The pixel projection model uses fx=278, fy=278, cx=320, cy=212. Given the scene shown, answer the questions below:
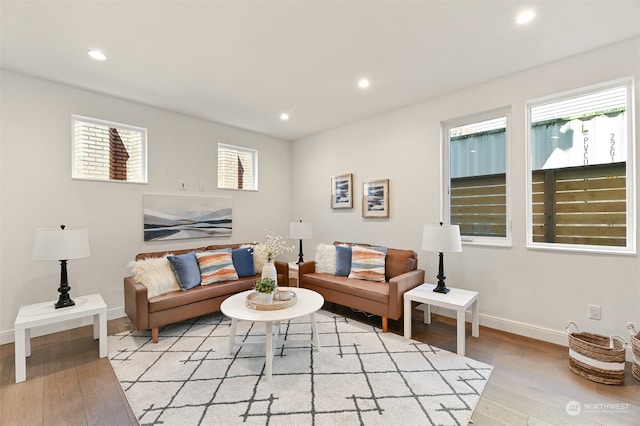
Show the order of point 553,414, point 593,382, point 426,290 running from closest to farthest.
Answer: point 553,414 → point 593,382 → point 426,290

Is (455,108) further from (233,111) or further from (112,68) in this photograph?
(112,68)

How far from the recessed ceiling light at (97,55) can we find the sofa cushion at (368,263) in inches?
130

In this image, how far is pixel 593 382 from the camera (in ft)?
6.85

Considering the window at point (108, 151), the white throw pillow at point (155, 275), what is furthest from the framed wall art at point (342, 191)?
the window at point (108, 151)

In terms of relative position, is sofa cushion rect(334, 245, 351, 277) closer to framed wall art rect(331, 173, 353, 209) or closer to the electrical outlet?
framed wall art rect(331, 173, 353, 209)

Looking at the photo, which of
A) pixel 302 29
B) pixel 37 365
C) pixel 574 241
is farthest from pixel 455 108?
pixel 37 365

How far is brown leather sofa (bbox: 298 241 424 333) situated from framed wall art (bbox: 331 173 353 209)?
1.20 metres

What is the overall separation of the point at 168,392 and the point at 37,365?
1373 millimetres

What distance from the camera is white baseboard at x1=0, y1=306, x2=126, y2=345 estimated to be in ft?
9.06

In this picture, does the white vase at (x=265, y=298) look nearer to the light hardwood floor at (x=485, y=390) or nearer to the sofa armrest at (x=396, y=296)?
the light hardwood floor at (x=485, y=390)

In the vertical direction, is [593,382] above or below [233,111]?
below

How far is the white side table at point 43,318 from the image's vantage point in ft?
7.04

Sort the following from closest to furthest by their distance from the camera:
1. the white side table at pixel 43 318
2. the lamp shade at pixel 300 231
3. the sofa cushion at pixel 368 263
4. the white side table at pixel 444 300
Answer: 1. the white side table at pixel 43 318
2. the white side table at pixel 444 300
3. the sofa cushion at pixel 368 263
4. the lamp shade at pixel 300 231

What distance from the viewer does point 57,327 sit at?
9.95 feet
